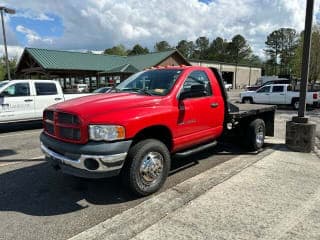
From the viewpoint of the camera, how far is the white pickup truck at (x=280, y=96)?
18219 millimetres

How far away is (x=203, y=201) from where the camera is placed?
4.19m

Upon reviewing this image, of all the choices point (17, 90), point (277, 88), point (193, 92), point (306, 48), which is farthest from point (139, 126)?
point (277, 88)

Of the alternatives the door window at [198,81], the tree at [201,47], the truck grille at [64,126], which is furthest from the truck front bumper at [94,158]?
the tree at [201,47]

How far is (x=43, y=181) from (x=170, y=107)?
2.63 meters

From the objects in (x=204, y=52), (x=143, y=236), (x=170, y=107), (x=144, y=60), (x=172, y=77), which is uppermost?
(x=204, y=52)

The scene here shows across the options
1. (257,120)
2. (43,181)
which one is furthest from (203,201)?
(257,120)

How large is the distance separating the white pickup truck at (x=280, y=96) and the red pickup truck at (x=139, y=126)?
14793mm

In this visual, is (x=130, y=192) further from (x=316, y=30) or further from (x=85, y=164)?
(x=316, y=30)

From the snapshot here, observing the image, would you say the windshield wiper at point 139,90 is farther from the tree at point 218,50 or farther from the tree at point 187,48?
the tree at point 187,48

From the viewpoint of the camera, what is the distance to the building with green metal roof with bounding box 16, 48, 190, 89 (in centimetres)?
3003

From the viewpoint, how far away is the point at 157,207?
4.03 m

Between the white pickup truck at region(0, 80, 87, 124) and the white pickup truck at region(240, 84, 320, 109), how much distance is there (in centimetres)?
1465

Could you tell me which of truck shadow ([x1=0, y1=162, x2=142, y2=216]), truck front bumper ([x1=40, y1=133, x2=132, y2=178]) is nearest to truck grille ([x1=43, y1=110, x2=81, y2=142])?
truck front bumper ([x1=40, y1=133, x2=132, y2=178])

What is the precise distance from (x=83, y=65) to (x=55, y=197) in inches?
1161
